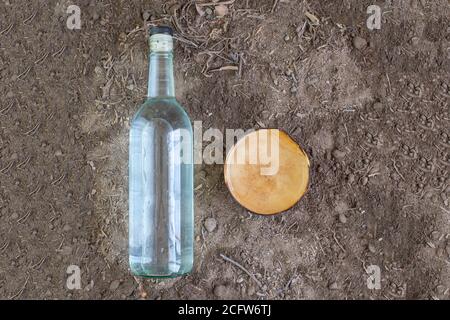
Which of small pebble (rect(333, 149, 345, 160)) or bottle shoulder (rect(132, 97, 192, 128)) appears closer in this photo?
bottle shoulder (rect(132, 97, 192, 128))

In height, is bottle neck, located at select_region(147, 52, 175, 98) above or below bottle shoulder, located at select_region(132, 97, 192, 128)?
above

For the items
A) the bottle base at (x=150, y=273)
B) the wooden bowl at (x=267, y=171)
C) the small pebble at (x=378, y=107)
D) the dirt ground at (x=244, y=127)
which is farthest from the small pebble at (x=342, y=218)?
the bottle base at (x=150, y=273)

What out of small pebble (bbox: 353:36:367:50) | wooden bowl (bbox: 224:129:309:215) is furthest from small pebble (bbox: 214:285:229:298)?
small pebble (bbox: 353:36:367:50)

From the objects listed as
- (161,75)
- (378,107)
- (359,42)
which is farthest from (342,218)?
(161,75)

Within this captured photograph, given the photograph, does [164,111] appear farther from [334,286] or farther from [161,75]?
[334,286]

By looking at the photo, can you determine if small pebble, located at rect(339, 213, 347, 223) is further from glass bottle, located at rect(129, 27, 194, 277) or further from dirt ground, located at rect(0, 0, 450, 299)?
glass bottle, located at rect(129, 27, 194, 277)

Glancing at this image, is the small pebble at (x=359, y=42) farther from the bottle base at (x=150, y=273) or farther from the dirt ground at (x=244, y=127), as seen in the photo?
the bottle base at (x=150, y=273)
